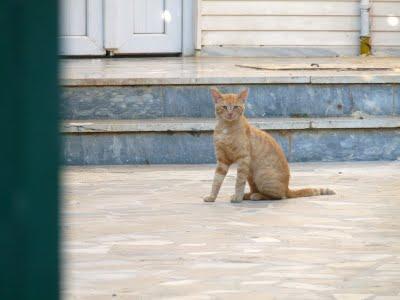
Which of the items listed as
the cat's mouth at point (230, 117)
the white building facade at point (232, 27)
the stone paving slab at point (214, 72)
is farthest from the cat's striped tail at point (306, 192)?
the white building facade at point (232, 27)

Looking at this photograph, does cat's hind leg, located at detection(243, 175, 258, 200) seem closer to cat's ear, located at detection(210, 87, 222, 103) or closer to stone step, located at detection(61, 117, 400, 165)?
cat's ear, located at detection(210, 87, 222, 103)

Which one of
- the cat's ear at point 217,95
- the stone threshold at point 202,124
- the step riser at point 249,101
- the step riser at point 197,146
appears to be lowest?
the step riser at point 197,146

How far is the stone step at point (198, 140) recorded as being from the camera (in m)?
7.09

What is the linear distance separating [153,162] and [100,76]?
3.09ft

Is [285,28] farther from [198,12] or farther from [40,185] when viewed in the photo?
[40,185]

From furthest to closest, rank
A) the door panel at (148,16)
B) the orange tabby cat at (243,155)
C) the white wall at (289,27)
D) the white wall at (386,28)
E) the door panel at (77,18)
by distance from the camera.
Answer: the white wall at (386,28), the white wall at (289,27), the door panel at (148,16), the door panel at (77,18), the orange tabby cat at (243,155)

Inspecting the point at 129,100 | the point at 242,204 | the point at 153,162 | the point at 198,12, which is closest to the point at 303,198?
the point at 242,204

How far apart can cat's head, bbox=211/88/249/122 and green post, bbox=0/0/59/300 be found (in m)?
5.19

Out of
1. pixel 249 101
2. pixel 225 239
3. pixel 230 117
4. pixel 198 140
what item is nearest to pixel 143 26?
pixel 249 101

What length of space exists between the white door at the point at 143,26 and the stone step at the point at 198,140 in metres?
3.26

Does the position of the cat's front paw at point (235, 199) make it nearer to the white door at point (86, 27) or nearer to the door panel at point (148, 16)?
the white door at point (86, 27)

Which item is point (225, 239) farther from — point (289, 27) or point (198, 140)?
point (289, 27)

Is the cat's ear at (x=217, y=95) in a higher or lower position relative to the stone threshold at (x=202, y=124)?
higher

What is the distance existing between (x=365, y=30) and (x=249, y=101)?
352cm
